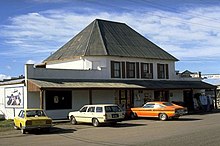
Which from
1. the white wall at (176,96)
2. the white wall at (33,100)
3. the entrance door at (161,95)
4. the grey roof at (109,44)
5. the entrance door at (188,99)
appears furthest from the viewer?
the entrance door at (188,99)

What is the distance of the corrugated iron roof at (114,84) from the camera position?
30.0m

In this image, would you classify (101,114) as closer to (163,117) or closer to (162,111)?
(162,111)

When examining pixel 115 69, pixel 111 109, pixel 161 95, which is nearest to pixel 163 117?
pixel 111 109

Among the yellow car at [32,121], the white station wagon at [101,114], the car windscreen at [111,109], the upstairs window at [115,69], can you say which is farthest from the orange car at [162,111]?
the yellow car at [32,121]

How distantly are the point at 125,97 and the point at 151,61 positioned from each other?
5.87 metres

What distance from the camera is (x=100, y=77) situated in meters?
36.9

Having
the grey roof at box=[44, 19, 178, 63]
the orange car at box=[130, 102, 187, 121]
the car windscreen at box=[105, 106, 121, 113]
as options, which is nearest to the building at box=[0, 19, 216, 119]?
the grey roof at box=[44, 19, 178, 63]

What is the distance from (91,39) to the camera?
133ft

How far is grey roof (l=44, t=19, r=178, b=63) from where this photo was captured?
38.9 metres

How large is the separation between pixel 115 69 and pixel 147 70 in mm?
4798

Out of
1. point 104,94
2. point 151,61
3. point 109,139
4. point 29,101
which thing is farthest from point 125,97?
point 109,139

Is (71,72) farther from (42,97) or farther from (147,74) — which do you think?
(147,74)

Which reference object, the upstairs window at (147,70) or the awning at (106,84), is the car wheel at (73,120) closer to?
the awning at (106,84)

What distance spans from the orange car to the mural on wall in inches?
388
